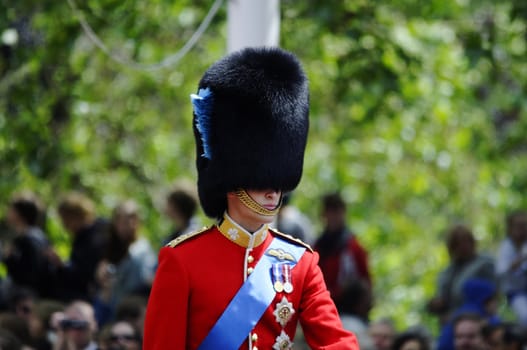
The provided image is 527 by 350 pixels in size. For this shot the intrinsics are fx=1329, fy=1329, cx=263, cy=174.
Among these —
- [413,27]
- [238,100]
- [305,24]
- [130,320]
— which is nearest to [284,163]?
[238,100]

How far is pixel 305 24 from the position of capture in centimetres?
978

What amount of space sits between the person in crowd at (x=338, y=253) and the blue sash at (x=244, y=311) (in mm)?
4899

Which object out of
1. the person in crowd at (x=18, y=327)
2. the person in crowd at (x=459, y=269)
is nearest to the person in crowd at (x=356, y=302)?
the person in crowd at (x=459, y=269)

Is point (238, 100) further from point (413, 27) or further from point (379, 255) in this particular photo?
point (379, 255)

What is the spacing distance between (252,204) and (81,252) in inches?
214

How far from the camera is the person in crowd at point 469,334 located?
27.1ft

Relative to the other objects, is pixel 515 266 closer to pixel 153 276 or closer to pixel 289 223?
pixel 289 223

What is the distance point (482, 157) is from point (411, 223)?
2831mm

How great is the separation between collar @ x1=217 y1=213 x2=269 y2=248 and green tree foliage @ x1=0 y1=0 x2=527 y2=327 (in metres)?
3.83

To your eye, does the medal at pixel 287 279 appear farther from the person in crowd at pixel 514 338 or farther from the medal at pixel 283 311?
the person in crowd at pixel 514 338

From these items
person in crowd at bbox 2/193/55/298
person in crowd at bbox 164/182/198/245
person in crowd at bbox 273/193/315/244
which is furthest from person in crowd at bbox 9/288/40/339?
person in crowd at bbox 273/193/315/244

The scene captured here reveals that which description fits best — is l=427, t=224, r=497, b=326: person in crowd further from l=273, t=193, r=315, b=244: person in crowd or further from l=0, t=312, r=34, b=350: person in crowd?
l=0, t=312, r=34, b=350: person in crowd

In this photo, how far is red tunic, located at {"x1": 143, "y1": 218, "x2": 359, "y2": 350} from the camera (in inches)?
182

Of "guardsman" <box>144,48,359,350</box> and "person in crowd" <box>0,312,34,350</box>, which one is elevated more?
"guardsman" <box>144,48,359,350</box>
